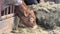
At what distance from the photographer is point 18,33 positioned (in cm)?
489

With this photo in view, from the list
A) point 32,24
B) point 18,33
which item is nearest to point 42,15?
point 32,24

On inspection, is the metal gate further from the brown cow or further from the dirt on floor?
the dirt on floor

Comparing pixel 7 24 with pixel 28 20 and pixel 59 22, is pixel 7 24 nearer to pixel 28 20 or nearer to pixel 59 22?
pixel 28 20

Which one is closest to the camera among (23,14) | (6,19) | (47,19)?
(6,19)

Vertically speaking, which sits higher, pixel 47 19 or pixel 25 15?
pixel 25 15

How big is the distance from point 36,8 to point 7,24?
1.82 meters

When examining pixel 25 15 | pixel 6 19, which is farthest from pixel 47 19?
pixel 6 19

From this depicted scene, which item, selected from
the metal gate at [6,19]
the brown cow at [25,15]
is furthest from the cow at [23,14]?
the metal gate at [6,19]

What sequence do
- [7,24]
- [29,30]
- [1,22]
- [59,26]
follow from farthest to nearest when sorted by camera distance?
[59,26] → [29,30] → [7,24] → [1,22]

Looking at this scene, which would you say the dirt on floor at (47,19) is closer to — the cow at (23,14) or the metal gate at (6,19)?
the cow at (23,14)

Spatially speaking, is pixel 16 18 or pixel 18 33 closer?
pixel 18 33

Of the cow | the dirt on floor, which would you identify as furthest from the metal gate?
the dirt on floor

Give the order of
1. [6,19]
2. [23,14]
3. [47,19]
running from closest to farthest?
[6,19]
[23,14]
[47,19]

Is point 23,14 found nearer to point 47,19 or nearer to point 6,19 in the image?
point 6,19
